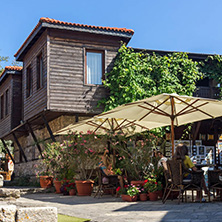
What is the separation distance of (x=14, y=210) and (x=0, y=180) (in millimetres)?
2739

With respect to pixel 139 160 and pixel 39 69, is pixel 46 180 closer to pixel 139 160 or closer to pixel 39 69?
pixel 39 69

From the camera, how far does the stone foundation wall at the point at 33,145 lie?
16.8 meters

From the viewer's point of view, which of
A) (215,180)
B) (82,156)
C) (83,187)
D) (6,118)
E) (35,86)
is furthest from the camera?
(6,118)

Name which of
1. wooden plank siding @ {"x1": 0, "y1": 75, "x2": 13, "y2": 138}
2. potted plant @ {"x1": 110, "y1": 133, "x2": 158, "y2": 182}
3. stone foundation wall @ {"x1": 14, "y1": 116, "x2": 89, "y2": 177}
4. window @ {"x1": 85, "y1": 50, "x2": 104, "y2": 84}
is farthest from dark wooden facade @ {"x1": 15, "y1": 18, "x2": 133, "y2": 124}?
potted plant @ {"x1": 110, "y1": 133, "x2": 158, "y2": 182}

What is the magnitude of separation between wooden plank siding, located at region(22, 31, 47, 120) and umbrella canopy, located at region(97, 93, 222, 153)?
5.93m

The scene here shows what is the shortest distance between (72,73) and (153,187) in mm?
7564

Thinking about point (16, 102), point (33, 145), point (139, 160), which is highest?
point (16, 102)

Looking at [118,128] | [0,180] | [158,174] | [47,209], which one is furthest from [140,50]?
[47,209]

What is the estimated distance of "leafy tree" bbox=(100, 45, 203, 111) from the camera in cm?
1606

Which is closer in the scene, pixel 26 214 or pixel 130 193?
pixel 26 214

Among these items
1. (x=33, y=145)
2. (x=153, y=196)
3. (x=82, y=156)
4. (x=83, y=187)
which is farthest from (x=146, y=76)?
(x=153, y=196)

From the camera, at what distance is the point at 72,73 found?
631 inches

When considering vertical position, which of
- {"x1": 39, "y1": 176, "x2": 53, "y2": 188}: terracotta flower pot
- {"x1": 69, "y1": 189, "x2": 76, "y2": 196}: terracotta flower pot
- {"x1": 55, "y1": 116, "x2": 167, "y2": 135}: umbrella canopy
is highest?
{"x1": 55, "y1": 116, "x2": 167, "y2": 135}: umbrella canopy

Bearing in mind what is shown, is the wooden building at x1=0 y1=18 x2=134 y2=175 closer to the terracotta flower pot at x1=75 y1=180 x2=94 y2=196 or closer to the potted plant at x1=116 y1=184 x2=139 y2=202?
the terracotta flower pot at x1=75 y1=180 x2=94 y2=196
